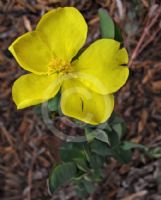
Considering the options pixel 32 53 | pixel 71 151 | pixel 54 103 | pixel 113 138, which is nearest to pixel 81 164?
pixel 71 151

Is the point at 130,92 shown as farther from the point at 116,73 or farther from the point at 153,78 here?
the point at 116,73

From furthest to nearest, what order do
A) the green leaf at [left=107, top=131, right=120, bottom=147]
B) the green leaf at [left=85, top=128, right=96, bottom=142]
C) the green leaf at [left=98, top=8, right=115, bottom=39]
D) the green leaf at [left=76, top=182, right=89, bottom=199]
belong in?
the green leaf at [left=76, top=182, right=89, bottom=199] < the green leaf at [left=107, top=131, right=120, bottom=147] < the green leaf at [left=85, top=128, right=96, bottom=142] < the green leaf at [left=98, top=8, right=115, bottom=39]

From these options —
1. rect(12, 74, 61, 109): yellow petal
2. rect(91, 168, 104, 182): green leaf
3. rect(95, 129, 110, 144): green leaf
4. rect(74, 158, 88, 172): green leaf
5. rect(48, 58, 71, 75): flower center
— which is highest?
rect(48, 58, 71, 75): flower center

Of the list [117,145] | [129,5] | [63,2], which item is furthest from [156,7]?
[117,145]

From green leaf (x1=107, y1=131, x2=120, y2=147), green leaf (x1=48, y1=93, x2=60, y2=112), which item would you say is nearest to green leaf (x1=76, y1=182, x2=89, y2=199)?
green leaf (x1=107, y1=131, x2=120, y2=147)

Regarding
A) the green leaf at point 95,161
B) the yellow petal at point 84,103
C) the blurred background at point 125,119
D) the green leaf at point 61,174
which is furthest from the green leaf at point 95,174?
the yellow petal at point 84,103

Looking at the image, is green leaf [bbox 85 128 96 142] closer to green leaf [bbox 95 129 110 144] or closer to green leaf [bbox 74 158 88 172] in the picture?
green leaf [bbox 95 129 110 144]
